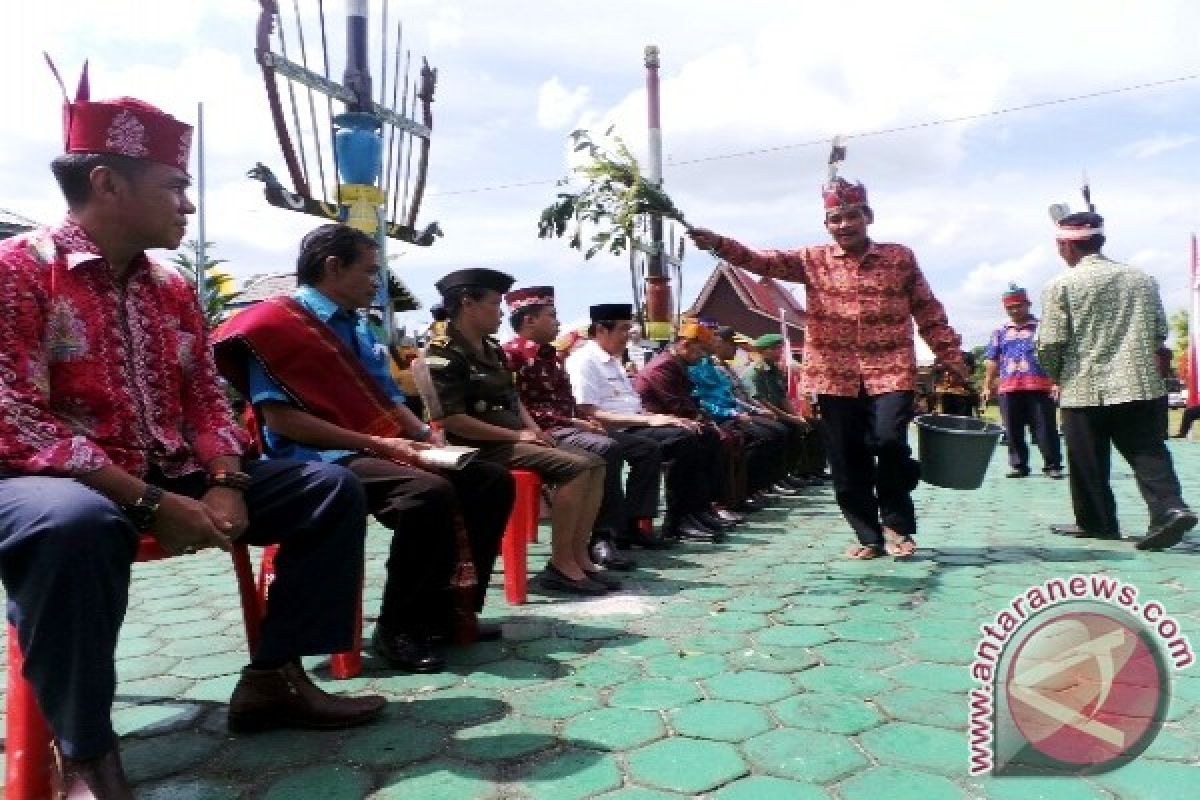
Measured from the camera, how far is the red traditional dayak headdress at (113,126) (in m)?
2.20

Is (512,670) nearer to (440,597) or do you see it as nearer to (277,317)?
(440,597)

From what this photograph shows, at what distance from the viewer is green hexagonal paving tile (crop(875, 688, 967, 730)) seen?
2.40m

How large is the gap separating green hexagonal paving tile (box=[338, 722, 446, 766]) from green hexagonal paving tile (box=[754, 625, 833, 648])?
1.30m

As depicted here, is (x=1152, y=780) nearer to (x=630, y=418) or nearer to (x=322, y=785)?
(x=322, y=785)

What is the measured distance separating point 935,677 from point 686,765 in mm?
1012

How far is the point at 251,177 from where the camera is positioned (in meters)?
5.07

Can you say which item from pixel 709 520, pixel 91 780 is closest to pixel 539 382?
pixel 709 520

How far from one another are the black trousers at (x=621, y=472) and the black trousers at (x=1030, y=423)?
16.7ft

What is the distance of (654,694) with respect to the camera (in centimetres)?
267

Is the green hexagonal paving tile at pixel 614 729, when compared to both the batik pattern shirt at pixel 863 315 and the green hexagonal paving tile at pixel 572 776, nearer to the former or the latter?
the green hexagonal paving tile at pixel 572 776

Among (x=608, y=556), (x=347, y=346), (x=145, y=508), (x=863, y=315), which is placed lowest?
(x=608, y=556)

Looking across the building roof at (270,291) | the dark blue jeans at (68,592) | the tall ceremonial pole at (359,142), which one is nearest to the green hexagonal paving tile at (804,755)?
the dark blue jeans at (68,592)

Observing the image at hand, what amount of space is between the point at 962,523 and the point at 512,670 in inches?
161

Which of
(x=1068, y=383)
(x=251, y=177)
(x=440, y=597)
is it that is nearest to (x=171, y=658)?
(x=440, y=597)
